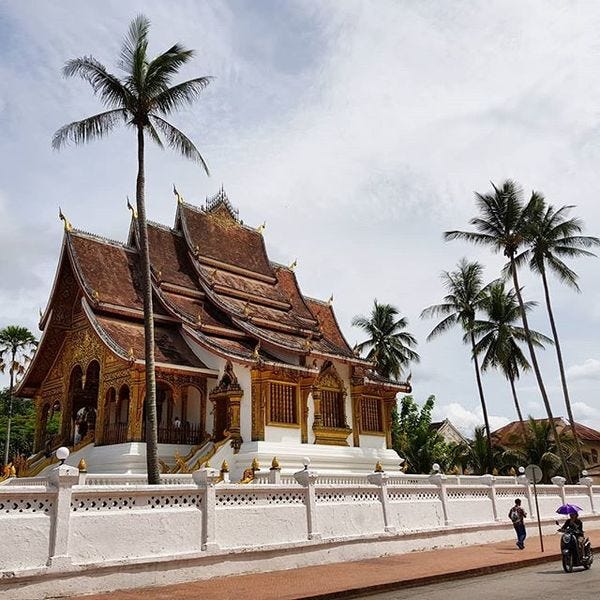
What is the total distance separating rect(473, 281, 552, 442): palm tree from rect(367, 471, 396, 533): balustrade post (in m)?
22.0

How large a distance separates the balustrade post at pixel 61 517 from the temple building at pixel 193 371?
965 centimetres

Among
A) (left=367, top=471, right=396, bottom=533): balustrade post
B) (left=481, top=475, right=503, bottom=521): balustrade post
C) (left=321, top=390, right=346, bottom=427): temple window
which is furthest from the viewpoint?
(left=321, top=390, right=346, bottom=427): temple window

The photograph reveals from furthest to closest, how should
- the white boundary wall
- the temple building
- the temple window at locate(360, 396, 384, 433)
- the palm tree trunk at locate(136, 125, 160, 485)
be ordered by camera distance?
the temple window at locate(360, 396, 384, 433) < the temple building < the palm tree trunk at locate(136, 125, 160, 485) < the white boundary wall

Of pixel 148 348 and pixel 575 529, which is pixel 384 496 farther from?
pixel 148 348

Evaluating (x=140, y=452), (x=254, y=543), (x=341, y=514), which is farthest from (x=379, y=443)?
(x=254, y=543)

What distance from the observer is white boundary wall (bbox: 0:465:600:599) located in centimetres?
836

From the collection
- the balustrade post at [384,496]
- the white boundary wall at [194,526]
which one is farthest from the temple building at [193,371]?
the balustrade post at [384,496]

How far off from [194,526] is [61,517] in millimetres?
2244

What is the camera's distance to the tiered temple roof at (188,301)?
70.2 ft

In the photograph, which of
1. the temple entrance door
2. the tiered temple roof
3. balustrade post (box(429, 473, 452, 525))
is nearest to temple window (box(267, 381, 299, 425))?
the tiered temple roof

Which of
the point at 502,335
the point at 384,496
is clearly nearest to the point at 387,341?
the point at 502,335

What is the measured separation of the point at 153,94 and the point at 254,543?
1107 centimetres

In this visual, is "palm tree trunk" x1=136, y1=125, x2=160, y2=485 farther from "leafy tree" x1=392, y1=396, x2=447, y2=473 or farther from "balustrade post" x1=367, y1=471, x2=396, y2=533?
"leafy tree" x1=392, y1=396, x2=447, y2=473

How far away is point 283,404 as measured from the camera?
2119 cm
